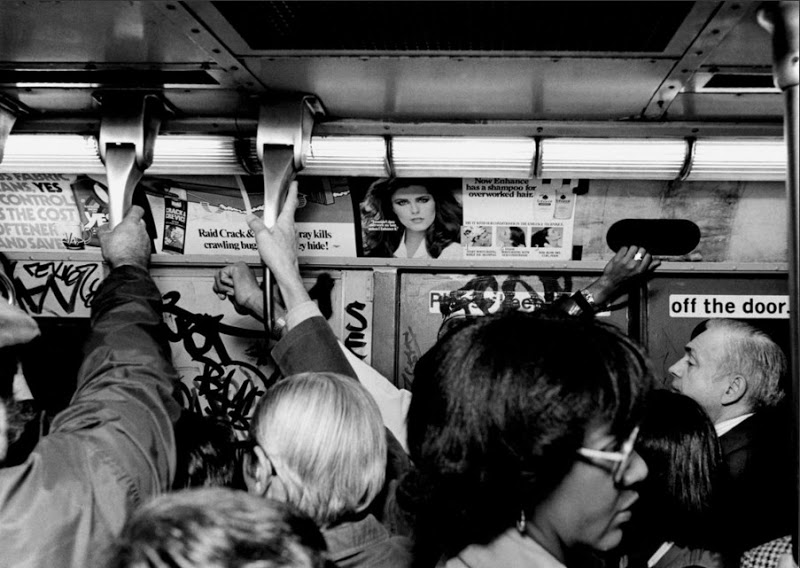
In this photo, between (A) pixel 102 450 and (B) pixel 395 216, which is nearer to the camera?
(A) pixel 102 450

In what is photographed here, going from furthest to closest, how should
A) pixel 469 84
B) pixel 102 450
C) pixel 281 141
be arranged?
pixel 281 141 → pixel 469 84 → pixel 102 450

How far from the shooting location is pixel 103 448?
146 centimetres

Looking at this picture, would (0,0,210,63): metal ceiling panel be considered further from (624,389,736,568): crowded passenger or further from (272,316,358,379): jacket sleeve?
(624,389,736,568): crowded passenger

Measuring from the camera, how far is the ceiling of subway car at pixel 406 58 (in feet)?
5.24

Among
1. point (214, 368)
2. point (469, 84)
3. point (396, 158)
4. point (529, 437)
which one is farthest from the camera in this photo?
point (214, 368)

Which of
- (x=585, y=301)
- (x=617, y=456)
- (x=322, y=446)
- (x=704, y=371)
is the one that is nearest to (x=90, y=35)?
(x=322, y=446)

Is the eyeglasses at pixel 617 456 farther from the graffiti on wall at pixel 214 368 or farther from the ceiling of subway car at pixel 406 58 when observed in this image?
the graffiti on wall at pixel 214 368

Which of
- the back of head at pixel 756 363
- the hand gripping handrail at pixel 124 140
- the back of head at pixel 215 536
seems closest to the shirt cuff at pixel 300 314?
the hand gripping handrail at pixel 124 140

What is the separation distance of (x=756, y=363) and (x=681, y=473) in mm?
906

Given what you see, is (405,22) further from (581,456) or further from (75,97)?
(75,97)

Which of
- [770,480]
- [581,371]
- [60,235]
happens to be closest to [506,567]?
[581,371]

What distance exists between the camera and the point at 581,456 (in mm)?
1260

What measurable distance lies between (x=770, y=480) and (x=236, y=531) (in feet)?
6.63

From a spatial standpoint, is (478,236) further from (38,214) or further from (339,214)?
(38,214)
